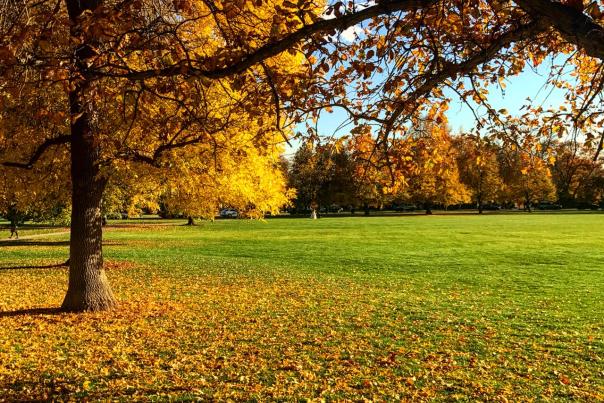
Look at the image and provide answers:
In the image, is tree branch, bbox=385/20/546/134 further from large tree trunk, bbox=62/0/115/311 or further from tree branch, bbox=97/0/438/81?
large tree trunk, bbox=62/0/115/311

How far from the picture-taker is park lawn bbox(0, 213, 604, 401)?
574cm

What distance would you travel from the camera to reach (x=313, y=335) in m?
8.19

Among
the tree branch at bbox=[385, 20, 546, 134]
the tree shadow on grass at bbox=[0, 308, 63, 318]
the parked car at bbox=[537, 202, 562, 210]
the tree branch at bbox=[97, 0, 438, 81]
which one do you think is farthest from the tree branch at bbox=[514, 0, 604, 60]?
the parked car at bbox=[537, 202, 562, 210]

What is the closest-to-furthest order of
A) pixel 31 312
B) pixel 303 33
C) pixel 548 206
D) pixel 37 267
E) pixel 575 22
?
1. pixel 575 22
2. pixel 303 33
3. pixel 31 312
4. pixel 37 267
5. pixel 548 206

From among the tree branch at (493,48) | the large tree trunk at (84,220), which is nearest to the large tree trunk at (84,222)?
the large tree trunk at (84,220)

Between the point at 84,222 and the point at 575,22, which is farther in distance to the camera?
the point at 84,222

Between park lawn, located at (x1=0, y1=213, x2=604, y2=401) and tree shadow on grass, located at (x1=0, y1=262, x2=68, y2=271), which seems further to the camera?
tree shadow on grass, located at (x1=0, y1=262, x2=68, y2=271)

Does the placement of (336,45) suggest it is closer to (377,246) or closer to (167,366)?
(167,366)

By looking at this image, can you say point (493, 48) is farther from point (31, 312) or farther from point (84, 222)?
point (31, 312)

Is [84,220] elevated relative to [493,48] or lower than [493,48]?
lower

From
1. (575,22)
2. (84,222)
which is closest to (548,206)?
(84,222)

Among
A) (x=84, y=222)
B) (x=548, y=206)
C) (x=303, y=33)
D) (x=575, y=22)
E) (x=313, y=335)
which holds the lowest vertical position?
(x=313, y=335)

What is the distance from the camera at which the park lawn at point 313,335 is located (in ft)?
18.8

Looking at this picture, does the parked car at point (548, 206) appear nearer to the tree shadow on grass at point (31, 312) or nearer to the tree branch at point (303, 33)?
the tree shadow on grass at point (31, 312)
